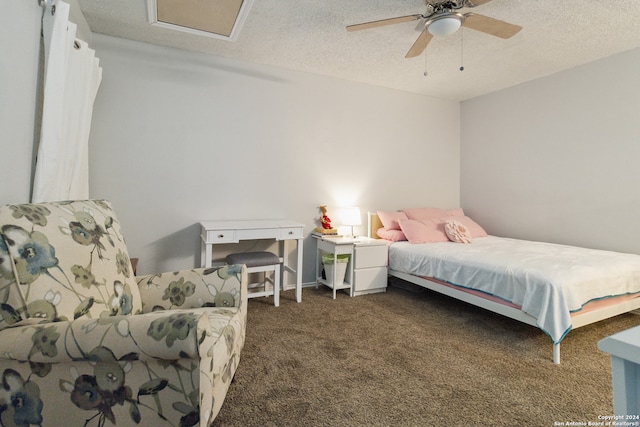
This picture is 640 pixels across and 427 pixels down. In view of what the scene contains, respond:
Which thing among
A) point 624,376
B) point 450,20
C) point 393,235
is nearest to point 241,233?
point 393,235

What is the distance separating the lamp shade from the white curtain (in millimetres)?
2384

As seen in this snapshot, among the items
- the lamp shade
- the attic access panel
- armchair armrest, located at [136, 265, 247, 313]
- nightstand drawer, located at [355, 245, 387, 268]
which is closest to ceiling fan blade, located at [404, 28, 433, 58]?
the attic access panel

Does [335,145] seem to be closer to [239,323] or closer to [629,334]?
[239,323]

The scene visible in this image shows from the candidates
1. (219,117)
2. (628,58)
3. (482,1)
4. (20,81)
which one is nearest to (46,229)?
(20,81)

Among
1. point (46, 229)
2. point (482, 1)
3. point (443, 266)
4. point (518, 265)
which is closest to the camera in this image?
point (46, 229)

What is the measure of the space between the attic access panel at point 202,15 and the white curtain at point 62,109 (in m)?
0.61

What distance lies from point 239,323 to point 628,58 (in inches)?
158

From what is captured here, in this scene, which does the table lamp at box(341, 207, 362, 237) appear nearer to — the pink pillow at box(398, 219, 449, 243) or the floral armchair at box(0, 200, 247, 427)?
the pink pillow at box(398, 219, 449, 243)

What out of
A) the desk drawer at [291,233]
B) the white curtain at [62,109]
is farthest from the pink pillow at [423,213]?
the white curtain at [62,109]

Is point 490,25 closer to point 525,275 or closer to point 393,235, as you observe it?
point 525,275

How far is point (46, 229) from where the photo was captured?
1148 mm

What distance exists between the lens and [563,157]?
11.1 ft

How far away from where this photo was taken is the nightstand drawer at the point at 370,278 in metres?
3.31

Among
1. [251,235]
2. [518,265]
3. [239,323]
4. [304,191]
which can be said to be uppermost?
[304,191]
